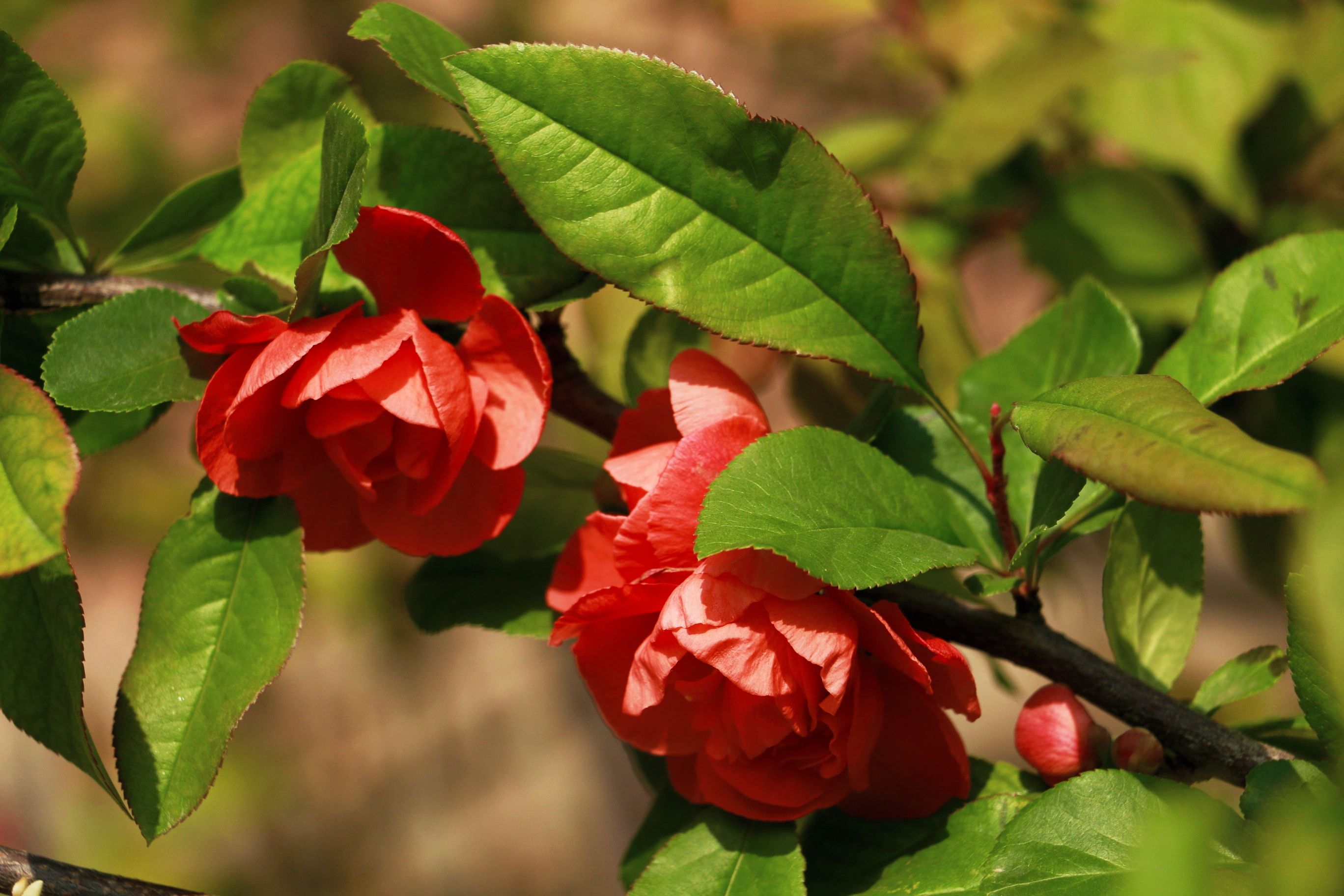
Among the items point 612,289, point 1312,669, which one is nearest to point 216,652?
point 1312,669

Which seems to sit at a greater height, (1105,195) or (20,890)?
(1105,195)

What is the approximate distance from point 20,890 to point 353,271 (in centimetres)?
29

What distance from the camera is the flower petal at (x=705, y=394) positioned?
1.41 ft

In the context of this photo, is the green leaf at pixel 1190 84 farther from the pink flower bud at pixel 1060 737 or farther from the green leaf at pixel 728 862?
the green leaf at pixel 728 862

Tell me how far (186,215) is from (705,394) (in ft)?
1.09

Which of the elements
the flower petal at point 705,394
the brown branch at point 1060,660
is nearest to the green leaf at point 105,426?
the flower petal at point 705,394

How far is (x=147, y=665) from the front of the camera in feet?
1.52

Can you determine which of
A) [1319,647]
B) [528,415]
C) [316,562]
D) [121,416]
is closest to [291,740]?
[316,562]

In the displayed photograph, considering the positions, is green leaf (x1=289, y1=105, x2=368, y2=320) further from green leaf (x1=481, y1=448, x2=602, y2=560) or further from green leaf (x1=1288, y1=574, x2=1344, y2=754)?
green leaf (x1=1288, y1=574, x2=1344, y2=754)

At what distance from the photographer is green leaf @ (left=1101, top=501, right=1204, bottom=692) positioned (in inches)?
20.7

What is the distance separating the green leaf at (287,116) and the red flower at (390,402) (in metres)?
0.14

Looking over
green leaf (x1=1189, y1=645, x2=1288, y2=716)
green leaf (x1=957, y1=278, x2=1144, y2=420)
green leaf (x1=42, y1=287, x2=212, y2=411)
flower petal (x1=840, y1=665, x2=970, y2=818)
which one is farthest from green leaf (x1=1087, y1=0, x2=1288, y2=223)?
green leaf (x1=42, y1=287, x2=212, y2=411)

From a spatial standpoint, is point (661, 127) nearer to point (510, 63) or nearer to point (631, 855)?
point (510, 63)

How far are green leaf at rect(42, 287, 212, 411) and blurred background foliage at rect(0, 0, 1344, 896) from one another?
46 cm
